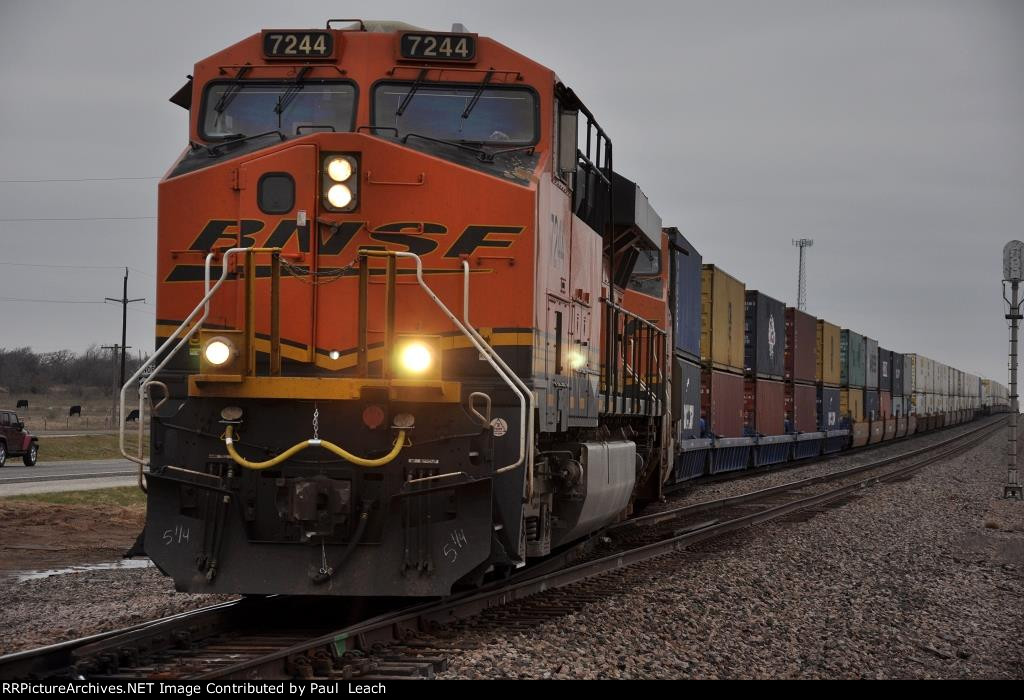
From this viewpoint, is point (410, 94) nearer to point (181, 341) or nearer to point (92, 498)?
point (181, 341)

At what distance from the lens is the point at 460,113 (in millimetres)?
7973

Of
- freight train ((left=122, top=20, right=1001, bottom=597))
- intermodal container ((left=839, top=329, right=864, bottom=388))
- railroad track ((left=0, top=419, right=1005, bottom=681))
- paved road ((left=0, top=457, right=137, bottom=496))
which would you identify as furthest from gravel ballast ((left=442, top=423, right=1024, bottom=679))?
intermodal container ((left=839, top=329, right=864, bottom=388))

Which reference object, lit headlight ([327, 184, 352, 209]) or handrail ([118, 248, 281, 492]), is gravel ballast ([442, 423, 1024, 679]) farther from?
lit headlight ([327, 184, 352, 209])

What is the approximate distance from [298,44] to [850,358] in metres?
33.0

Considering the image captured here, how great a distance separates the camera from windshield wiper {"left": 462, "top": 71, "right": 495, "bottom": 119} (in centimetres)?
797

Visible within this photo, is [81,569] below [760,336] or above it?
below

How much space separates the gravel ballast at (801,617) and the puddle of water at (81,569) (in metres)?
4.97

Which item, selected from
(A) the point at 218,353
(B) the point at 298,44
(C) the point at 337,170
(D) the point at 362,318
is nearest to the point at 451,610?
(D) the point at 362,318

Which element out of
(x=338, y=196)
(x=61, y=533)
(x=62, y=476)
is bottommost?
(x=62, y=476)

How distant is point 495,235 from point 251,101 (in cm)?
197

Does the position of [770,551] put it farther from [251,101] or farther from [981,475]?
[981,475]

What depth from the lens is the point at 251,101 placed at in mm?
7965

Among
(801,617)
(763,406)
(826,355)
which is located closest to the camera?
(801,617)

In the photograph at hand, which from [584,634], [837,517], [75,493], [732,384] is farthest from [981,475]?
[584,634]
